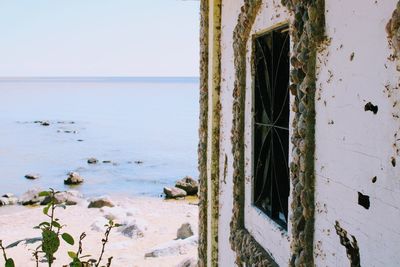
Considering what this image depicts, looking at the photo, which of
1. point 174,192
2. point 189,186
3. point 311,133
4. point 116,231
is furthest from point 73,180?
point 311,133

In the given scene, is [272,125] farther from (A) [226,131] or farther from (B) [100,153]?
(B) [100,153]

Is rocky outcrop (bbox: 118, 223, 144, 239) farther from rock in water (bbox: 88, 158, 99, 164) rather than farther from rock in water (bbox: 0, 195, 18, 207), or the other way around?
rock in water (bbox: 88, 158, 99, 164)

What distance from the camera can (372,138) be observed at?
6.81ft

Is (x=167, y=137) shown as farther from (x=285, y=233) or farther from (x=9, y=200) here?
(x=285, y=233)

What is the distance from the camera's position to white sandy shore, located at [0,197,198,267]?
36.5 ft

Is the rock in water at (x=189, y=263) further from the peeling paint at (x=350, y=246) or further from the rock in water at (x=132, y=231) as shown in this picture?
the peeling paint at (x=350, y=246)

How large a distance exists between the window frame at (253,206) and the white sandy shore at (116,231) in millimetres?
5515

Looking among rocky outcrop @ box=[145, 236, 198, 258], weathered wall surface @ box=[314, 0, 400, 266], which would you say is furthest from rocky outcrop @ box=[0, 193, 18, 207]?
weathered wall surface @ box=[314, 0, 400, 266]

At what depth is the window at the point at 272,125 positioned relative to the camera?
11.8 feet

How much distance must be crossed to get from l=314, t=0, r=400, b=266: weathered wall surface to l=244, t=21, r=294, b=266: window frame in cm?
75

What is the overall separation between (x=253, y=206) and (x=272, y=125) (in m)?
0.79

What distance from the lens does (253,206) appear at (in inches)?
161

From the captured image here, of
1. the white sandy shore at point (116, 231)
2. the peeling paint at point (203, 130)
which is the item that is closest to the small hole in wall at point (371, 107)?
the peeling paint at point (203, 130)

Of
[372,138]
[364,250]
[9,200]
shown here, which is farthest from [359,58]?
[9,200]
